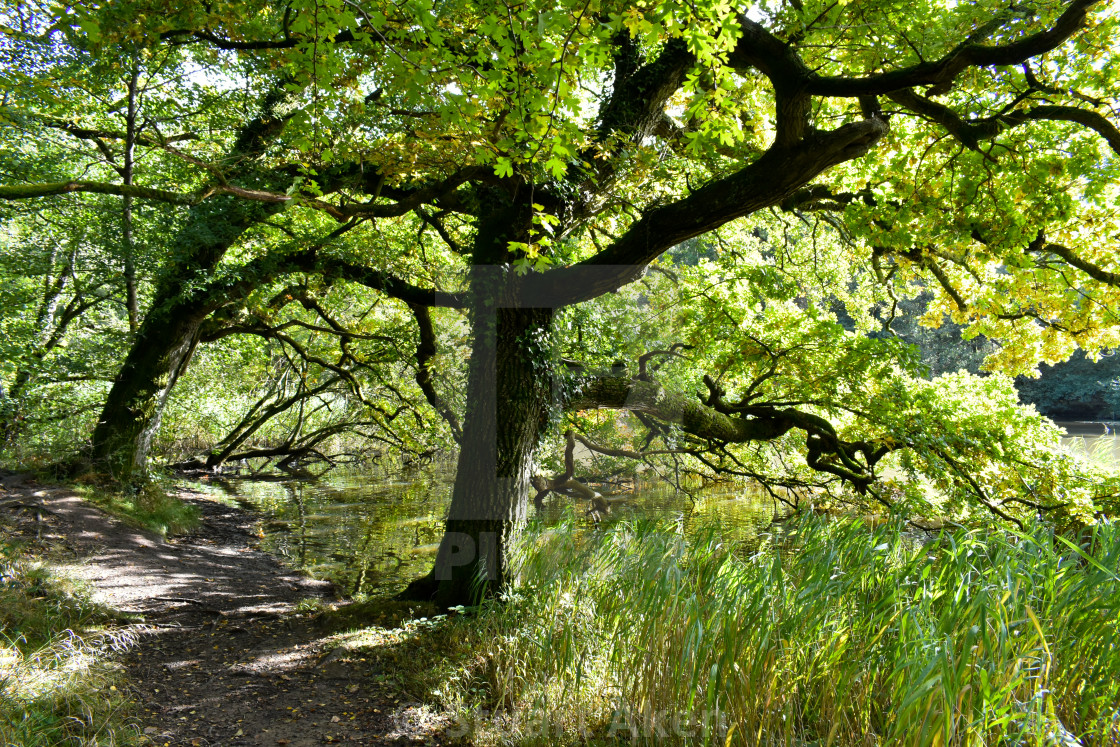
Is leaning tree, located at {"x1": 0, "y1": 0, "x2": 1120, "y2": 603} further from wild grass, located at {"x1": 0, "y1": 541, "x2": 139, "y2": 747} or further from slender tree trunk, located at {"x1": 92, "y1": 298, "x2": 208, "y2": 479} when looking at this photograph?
wild grass, located at {"x1": 0, "y1": 541, "x2": 139, "y2": 747}

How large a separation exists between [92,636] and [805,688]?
444cm

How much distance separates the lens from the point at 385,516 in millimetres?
11352

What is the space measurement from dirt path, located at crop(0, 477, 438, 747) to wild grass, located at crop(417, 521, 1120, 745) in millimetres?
612

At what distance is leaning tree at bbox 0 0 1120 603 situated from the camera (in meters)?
3.44

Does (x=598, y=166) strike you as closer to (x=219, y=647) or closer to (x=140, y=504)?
(x=219, y=647)

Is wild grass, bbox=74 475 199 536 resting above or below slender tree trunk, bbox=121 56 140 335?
below

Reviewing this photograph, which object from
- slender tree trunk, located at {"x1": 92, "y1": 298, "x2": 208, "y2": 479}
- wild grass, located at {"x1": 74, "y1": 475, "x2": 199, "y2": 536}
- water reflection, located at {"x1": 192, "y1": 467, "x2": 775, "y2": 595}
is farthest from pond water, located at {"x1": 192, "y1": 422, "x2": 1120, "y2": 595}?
slender tree trunk, located at {"x1": 92, "y1": 298, "x2": 208, "y2": 479}

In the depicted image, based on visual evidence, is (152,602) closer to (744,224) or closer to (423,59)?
(423,59)

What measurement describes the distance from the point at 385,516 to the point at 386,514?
0.63ft

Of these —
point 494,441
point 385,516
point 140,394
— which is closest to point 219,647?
point 494,441

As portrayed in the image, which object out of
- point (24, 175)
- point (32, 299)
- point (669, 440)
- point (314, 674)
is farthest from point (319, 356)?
point (314, 674)

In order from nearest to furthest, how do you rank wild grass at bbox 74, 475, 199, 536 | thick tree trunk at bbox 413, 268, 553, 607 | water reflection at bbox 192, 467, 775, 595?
1. thick tree trunk at bbox 413, 268, 553, 607
2. wild grass at bbox 74, 475, 199, 536
3. water reflection at bbox 192, 467, 775, 595

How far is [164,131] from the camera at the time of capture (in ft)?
26.5

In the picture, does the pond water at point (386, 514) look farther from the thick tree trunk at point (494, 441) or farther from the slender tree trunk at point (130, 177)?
the slender tree trunk at point (130, 177)
